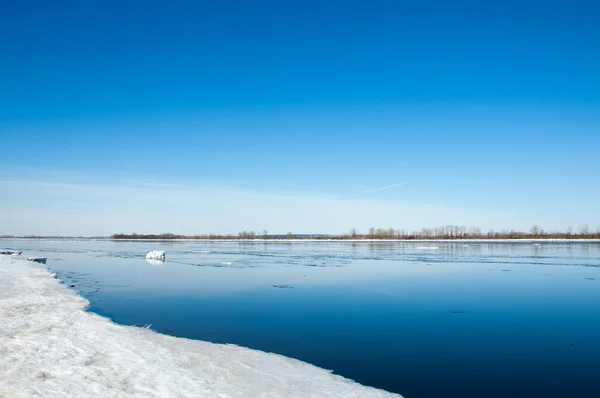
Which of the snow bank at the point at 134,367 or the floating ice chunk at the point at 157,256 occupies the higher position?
the floating ice chunk at the point at 157,256

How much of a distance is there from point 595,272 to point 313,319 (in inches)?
750

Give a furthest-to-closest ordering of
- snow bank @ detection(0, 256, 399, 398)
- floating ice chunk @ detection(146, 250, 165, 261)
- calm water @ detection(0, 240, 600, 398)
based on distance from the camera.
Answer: floating ice chunk @ detection(146, 250, 165, 261), calm water @ detection(0, 240, 600, 398), snow bank @ detection(0, 256, 399, 398)

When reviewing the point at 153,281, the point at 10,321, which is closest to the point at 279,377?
the point at 10,321

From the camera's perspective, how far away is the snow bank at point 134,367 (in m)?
5.60

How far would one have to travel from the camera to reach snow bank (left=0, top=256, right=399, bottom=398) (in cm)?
560

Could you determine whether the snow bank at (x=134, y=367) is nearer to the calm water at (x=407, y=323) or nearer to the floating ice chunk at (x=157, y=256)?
the calm water at (x=407, y=323)

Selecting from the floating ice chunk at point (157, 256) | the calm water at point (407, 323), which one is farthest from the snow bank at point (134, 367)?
the floating ice chunk at point (157, 256)

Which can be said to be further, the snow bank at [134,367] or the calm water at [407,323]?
the calm water at [407,323]

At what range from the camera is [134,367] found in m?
6.49

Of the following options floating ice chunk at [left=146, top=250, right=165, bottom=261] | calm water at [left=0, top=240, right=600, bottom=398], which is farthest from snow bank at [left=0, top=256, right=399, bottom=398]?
floating ice chunk at [left=146, top=250, right=165, bottom=261]

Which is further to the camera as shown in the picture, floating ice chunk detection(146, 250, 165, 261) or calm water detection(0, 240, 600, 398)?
floating ice chunk detection(146, 250, 165, 261)

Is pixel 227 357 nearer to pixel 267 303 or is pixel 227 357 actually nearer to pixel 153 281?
pixel 267 303

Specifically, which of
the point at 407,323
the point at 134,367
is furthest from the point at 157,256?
the point at 134,367

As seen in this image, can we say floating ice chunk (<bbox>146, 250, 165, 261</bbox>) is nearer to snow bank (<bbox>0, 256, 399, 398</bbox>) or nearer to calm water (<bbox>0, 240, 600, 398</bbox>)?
calm water (<bbox>0, 240, 600, 398</bbox>)
